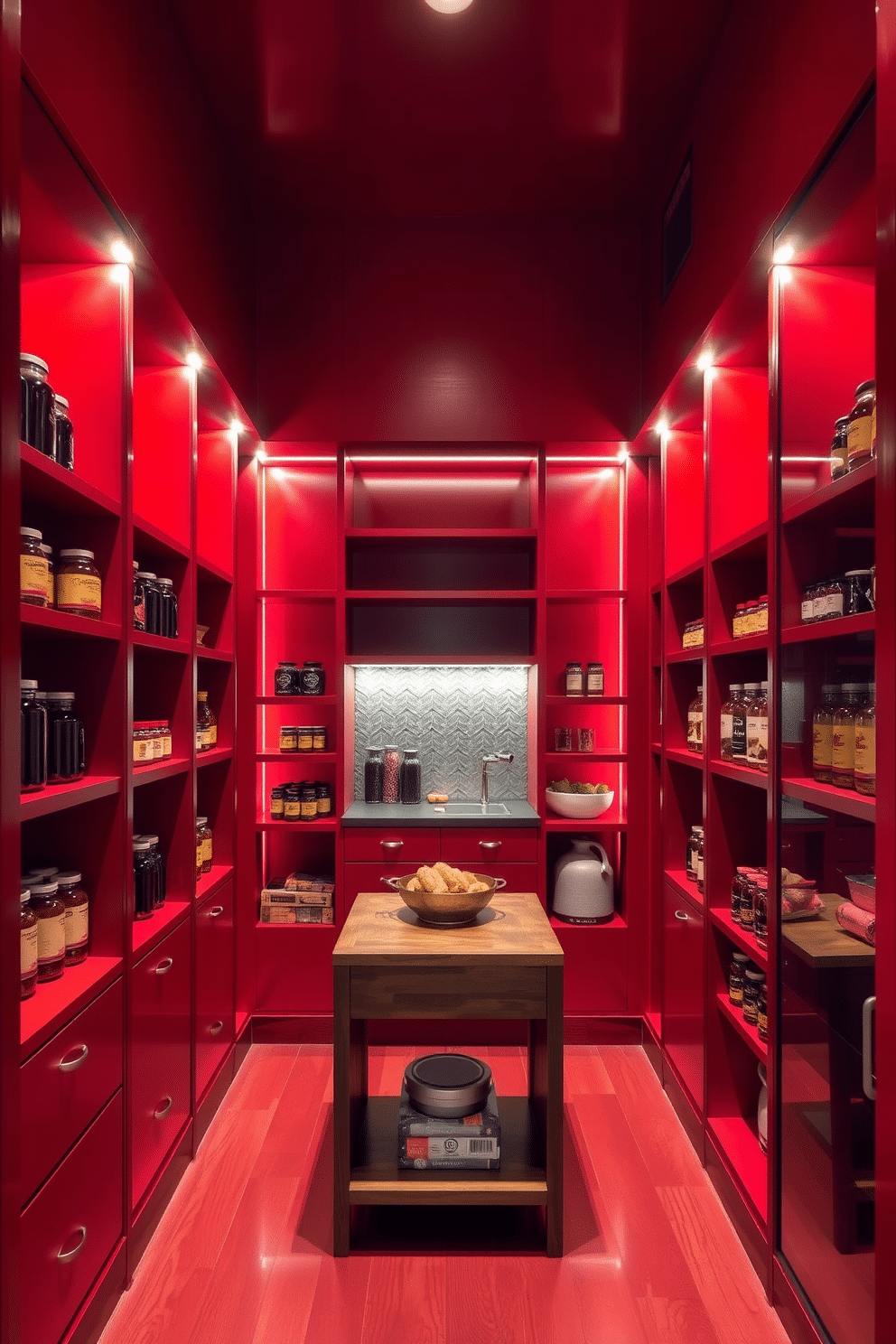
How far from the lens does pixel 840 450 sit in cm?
159

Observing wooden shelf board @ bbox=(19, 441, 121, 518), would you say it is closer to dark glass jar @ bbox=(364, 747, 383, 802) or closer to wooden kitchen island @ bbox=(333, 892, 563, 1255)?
Answer: wooden kitchen island @ bbox=(333, 892, 563, 1255)

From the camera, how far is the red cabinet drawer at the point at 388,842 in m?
3.10

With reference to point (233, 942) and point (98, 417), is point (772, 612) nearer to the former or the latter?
point (98, 417)

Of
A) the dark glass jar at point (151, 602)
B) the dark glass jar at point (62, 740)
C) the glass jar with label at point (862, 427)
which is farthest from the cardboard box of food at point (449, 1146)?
the glass jar with label at point (862, 427)

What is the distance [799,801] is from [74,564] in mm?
1730

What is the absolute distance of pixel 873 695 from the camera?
1376 mm

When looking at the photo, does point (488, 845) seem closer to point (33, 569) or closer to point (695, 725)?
point (695, 725)

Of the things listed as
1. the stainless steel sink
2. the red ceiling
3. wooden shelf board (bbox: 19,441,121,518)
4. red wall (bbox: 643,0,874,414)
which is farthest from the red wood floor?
the red ceiling

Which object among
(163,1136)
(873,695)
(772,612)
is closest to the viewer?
(873,695)

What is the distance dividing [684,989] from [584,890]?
25.7 inches

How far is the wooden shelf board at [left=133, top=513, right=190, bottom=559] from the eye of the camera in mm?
2049

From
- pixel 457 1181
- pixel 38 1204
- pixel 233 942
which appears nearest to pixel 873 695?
pixel 457 1181

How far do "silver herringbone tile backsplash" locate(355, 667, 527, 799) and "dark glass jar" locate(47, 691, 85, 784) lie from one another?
191 centimetres

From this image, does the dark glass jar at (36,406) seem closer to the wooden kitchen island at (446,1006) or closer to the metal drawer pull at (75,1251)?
the wooden kitchen island at (446,1006)
